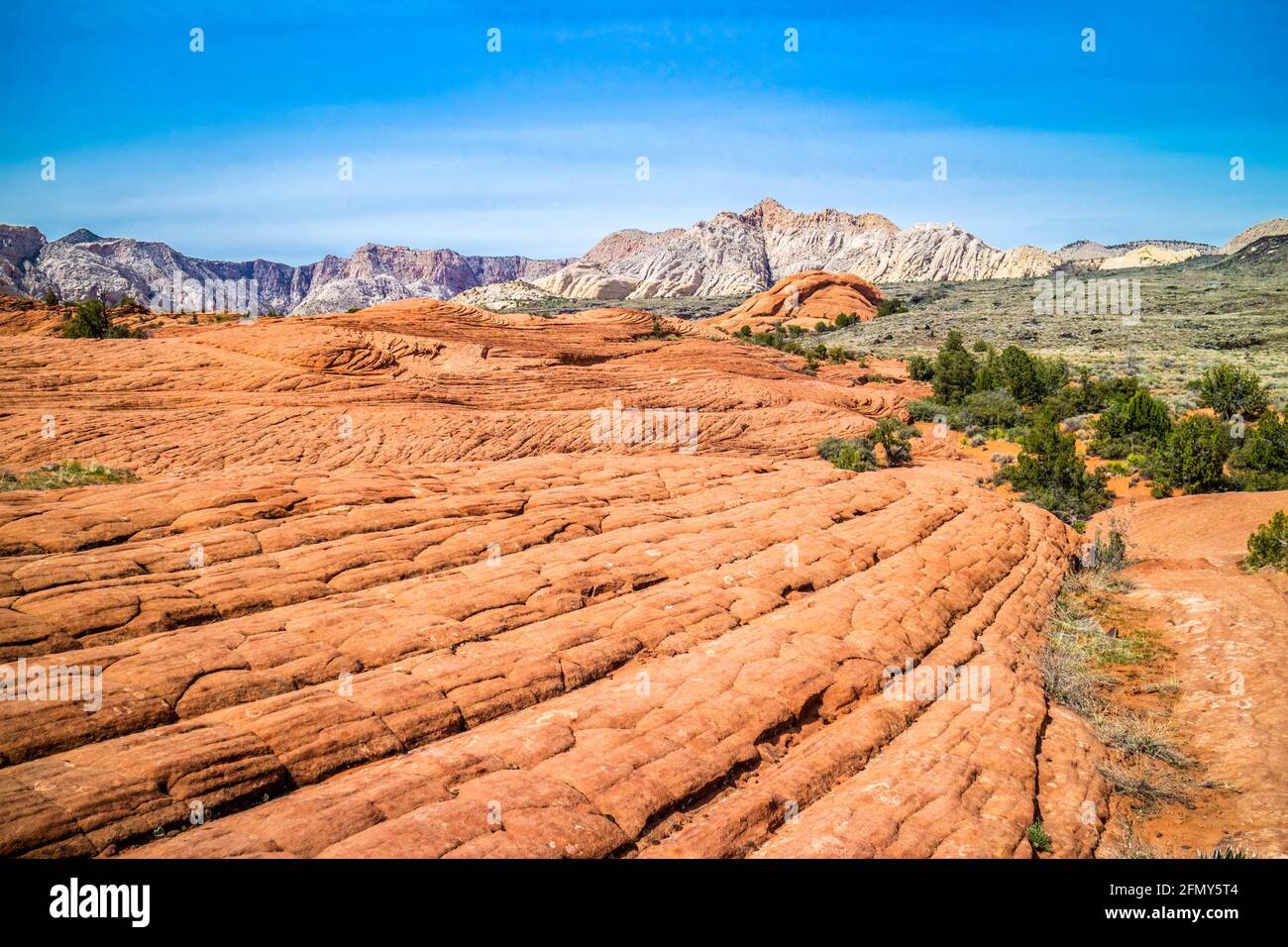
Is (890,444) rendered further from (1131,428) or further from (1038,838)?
(1038,838)

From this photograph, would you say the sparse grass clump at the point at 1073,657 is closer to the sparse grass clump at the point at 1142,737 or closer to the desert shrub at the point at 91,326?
the sparse grass clump at the point at 1142,737

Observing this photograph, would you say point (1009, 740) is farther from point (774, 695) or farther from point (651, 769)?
point (651, 769)

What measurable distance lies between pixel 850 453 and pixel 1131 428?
13799mm

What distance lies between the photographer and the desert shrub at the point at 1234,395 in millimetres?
29859

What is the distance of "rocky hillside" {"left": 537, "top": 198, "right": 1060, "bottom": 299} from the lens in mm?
139875

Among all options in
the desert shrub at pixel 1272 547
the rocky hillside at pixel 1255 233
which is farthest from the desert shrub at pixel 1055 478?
the rocky hillside at pixel 1255 233

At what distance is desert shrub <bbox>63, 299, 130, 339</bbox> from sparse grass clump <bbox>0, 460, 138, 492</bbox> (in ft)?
54.8

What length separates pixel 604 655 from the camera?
31.2 feet

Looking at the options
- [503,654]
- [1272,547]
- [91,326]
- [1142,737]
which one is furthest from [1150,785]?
[91,326]

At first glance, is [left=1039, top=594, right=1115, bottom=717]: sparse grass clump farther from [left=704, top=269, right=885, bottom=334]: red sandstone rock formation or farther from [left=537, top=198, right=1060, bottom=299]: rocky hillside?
[left=537, top=198, right=1060, bottom=299]: rocky hillside

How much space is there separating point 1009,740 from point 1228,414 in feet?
96.9

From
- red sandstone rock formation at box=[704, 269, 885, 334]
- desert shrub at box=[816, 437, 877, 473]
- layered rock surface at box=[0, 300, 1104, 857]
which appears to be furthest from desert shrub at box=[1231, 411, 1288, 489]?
red sandstone rock formation at box=[704, 269, 885, 334]

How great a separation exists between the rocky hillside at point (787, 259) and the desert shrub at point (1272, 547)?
116611mm
